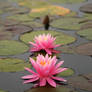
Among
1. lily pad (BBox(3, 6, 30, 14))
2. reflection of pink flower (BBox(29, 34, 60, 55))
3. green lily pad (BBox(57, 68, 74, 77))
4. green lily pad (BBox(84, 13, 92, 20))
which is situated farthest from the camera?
lily pad (BBox(3, 6, 30, 14))

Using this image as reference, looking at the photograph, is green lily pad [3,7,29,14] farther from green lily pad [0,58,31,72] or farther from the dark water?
green lily pad [0,58,31,72]

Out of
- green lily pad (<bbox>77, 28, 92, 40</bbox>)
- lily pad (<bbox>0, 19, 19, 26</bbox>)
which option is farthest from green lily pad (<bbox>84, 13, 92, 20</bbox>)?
lily pad (<bbox>0, 19, 19, 26</bbox>)

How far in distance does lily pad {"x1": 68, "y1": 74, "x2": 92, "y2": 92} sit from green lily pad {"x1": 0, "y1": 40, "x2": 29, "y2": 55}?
2.53 ft

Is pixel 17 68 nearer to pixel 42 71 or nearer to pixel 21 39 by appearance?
pixel 42 71

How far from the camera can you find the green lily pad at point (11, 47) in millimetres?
2637

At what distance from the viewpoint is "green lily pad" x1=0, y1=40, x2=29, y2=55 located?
2.64m

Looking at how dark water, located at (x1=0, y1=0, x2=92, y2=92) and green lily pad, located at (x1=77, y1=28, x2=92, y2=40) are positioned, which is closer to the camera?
dark water, located at (x1=0, y1=0, x2=92, y2=92)

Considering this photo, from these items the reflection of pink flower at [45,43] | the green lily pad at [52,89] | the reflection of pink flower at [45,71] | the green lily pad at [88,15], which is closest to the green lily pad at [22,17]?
the green lily pad at [88,15]

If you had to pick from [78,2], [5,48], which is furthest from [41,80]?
[78,2]

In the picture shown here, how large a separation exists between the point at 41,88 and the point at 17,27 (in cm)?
163

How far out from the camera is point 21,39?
3.00 m

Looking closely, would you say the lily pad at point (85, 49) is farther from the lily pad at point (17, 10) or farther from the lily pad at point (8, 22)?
the lily pad at point (17, 10)

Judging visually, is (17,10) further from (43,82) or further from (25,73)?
(43,82)

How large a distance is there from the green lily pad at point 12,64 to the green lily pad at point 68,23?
114 centimetres
